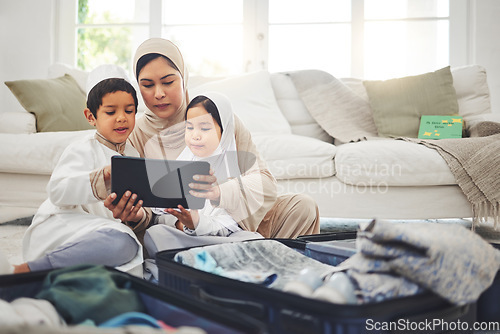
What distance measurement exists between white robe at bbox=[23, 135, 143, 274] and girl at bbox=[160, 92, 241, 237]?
0.60ft

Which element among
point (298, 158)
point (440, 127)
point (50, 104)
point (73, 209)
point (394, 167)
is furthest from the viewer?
point (50, 104)

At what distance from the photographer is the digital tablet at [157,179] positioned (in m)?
1.00

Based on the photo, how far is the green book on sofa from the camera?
2402 mm

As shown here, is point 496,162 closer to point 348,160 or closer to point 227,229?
point 348,160

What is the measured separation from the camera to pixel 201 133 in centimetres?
117

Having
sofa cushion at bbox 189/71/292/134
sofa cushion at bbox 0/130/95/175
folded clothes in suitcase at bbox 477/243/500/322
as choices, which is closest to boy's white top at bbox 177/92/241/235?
folded clothes in suitcase at bbox 477/243/500/322

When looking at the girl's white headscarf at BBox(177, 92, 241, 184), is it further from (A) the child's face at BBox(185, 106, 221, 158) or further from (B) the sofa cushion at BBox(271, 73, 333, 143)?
(B) the sofa cushion at BBox(271, 73, 333, 143)

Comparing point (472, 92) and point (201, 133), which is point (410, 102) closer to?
point (472, 92)

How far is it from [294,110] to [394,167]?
2.79ft

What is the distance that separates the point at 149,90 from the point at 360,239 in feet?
2.49

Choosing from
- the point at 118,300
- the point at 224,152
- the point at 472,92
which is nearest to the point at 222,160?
the point at 224,152

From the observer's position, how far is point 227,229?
46.5 inches

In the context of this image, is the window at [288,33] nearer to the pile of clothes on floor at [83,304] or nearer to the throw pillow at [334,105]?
the throw pillow at [334,105]

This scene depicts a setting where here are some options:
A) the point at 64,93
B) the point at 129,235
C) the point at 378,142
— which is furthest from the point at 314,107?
the point at 129,235
